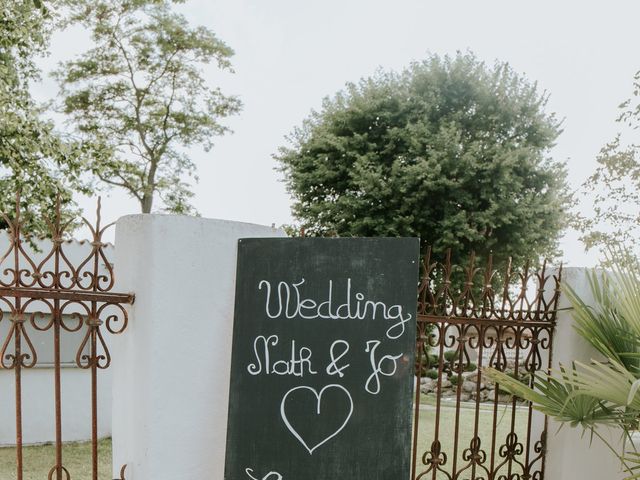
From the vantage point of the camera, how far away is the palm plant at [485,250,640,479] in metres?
3.07

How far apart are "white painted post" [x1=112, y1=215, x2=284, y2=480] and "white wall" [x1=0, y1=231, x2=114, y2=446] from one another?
7.33 m

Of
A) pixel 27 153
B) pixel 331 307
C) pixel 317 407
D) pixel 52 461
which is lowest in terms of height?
pixel 52 461

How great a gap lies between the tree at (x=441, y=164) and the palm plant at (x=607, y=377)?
41.2 feet

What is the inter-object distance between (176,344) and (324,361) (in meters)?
0.73

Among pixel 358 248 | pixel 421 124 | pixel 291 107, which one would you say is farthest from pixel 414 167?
pixel 358 248

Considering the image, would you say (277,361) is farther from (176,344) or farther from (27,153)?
(27,153)

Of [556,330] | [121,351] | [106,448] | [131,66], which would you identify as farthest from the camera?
[131,66]

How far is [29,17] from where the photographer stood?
9.11 metres

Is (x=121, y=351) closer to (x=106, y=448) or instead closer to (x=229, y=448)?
(x=229, y=448)

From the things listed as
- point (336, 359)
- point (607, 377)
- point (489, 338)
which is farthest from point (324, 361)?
point (489, 338)

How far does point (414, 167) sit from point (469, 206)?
6.29ft

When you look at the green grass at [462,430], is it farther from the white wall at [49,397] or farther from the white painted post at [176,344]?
the white painted post at [176,344]

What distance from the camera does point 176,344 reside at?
3.12 meters

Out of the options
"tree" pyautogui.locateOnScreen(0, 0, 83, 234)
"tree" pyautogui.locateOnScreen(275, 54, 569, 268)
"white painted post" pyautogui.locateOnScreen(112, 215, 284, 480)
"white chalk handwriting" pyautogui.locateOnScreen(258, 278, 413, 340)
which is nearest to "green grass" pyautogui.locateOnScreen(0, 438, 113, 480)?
"tree" pyautogui.locateOnScreen(0, 0, 83, 234)
